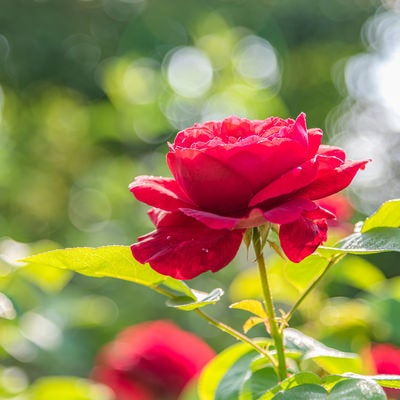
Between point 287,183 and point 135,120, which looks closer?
point 287,183

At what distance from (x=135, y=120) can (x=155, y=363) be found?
1.25 meters

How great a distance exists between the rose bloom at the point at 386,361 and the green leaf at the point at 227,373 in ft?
0.45

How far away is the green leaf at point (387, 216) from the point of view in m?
0.48

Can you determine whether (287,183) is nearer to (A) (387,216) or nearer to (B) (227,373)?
(A) (387,216)

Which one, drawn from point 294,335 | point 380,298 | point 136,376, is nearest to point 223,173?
point 294,335

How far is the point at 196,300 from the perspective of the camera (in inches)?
19.4

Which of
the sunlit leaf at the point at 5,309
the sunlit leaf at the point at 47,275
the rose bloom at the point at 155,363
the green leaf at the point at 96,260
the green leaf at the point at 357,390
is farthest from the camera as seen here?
the rose bloom at the point at 155,363

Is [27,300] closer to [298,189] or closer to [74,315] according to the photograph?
[74,315]

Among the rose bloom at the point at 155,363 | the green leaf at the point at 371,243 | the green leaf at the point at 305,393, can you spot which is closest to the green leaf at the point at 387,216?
the green leaf at the point at 371,243

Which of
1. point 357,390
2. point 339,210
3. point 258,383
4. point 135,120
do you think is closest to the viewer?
point 357,390

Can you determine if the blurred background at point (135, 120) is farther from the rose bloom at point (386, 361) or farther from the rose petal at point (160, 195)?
the rose petal at point (160, 195)

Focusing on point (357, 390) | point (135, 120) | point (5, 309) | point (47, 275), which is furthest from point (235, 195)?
point (135, 120)

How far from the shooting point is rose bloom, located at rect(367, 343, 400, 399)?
71cm

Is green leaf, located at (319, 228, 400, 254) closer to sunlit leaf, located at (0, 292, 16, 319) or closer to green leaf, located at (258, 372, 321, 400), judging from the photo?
green leaf, located at (258, 372, 321, 400)
